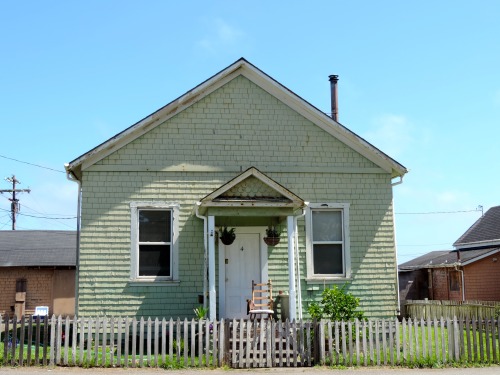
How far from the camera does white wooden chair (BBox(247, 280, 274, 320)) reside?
14.9 m

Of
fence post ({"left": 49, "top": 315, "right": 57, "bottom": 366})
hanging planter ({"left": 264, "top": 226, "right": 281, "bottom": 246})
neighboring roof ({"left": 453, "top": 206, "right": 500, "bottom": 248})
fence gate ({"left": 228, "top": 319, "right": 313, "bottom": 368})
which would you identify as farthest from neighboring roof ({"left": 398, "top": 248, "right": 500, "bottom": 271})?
fence post ({"left": 49, "top": 315, "right": 57, "bottom": 366})

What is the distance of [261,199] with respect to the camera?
15188 mm

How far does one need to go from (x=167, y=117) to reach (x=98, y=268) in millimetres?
4234

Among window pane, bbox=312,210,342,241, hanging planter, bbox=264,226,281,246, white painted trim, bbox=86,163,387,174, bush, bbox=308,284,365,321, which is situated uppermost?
white painted trim, bbox=86,163,387,174

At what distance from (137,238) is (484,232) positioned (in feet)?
91.6

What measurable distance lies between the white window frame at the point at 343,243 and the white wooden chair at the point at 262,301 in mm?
1232

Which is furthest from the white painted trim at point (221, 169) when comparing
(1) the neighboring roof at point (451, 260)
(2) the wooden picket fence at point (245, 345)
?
(1) the neighboring roof at point (451, 260)

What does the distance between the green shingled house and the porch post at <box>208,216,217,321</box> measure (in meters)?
0.04

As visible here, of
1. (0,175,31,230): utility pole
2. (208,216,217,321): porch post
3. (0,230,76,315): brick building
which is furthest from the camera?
(0,175,31,230): utility pole

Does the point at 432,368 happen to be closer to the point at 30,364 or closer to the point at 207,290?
the point at 207,290

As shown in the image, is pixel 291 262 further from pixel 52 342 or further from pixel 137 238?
pixel 52 342

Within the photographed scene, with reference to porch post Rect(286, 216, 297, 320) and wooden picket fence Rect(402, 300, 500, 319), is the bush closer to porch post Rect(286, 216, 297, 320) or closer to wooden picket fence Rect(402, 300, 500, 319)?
porch post Rect(286, 216, 297, 320)

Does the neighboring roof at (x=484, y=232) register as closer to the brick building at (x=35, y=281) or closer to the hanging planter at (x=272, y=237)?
the brick building at (x=35, y=281)

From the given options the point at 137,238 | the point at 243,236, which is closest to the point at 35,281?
the point at 137,238
